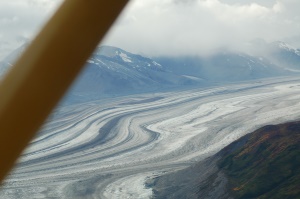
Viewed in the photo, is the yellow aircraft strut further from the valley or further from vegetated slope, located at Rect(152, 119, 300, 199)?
the valley

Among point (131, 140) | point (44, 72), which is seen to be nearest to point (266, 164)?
point (44, 72)

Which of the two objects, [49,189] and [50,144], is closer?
[49,189]

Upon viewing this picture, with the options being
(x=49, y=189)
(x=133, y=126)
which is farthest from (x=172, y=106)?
(x=49, y=189)

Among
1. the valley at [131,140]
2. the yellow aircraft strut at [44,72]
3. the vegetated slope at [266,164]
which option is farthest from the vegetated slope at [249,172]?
the yellow aircraft strut at [44,72]

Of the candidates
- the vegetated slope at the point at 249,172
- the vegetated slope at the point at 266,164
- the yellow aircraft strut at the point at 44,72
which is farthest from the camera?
the vegetated slope at the point at 249,172

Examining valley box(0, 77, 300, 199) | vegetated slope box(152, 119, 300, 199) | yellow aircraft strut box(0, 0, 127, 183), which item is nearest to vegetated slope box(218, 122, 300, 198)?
vegetated slope box(152, 119, 300, 199)

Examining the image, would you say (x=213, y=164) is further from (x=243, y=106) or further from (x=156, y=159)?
(x=243, y=106)

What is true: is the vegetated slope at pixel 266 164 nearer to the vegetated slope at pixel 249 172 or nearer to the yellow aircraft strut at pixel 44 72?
the vegetated slope at pixel 249 172
